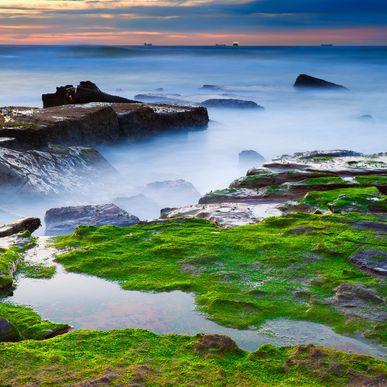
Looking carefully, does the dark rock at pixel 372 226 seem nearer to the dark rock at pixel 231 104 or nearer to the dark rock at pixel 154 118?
the dark rock at pixel 154 118

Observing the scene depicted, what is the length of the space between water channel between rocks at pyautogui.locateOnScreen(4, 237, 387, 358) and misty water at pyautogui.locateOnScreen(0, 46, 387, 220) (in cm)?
546

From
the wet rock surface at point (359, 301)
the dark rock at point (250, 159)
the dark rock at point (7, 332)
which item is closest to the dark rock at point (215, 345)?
the wet rock surface at point (359, 301)

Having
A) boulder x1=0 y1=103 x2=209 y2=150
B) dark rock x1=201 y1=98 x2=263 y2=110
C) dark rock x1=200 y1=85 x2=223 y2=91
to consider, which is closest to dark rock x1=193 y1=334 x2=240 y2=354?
boulder x1=0 y1=103 x2=209 y2=150

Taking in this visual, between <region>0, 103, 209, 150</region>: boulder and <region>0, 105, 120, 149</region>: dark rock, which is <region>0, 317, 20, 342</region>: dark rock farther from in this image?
<region>0, 105, 120, 149</region>: dark rock

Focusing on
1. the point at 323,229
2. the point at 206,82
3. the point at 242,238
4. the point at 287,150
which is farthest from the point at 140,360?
the point at 206,82

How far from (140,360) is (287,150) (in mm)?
18097

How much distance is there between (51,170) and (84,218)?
3.86 meters

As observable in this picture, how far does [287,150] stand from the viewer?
2209 cm

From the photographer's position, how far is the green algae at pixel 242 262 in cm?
570

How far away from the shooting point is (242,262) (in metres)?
6.81

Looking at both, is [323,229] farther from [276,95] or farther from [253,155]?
[276,95]

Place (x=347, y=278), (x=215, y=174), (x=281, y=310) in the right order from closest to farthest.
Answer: (x=281, y=310), (x=347, y=278), (x=215, y=174)

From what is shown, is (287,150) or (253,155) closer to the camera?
(253,155)

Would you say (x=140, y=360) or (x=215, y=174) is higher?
(x=140, y=360)
